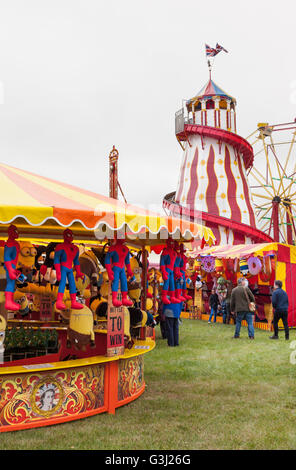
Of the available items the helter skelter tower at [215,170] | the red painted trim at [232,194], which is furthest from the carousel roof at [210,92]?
the red painted trim at [232,194]

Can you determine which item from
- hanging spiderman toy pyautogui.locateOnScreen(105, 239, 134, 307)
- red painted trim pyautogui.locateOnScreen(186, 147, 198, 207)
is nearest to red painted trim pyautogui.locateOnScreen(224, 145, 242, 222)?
red painted trim pyautogui.locateOnScreen(186, 147, 198, 207)

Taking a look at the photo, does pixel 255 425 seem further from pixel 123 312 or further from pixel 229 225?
pixel 229 225

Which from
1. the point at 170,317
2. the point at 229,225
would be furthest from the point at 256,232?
the point at 170,317

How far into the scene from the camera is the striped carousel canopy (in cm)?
438

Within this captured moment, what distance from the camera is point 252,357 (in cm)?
886

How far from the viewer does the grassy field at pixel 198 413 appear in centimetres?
440

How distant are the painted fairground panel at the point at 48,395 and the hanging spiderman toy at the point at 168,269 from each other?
5.53 feet

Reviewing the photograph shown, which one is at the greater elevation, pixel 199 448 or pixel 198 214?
pixel 198 214

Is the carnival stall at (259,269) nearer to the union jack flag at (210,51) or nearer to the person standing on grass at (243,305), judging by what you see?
the person standing on grass at (243,305)

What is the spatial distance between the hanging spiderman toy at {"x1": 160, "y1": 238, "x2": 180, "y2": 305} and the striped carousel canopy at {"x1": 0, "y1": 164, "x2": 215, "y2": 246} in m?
0.66

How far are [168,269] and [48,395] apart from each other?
2.47 metres

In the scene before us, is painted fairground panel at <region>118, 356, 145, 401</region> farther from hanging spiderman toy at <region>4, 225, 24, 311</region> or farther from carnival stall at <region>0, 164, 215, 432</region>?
hanging spiderman toy at <region>4, 225, 24, 311</region>
